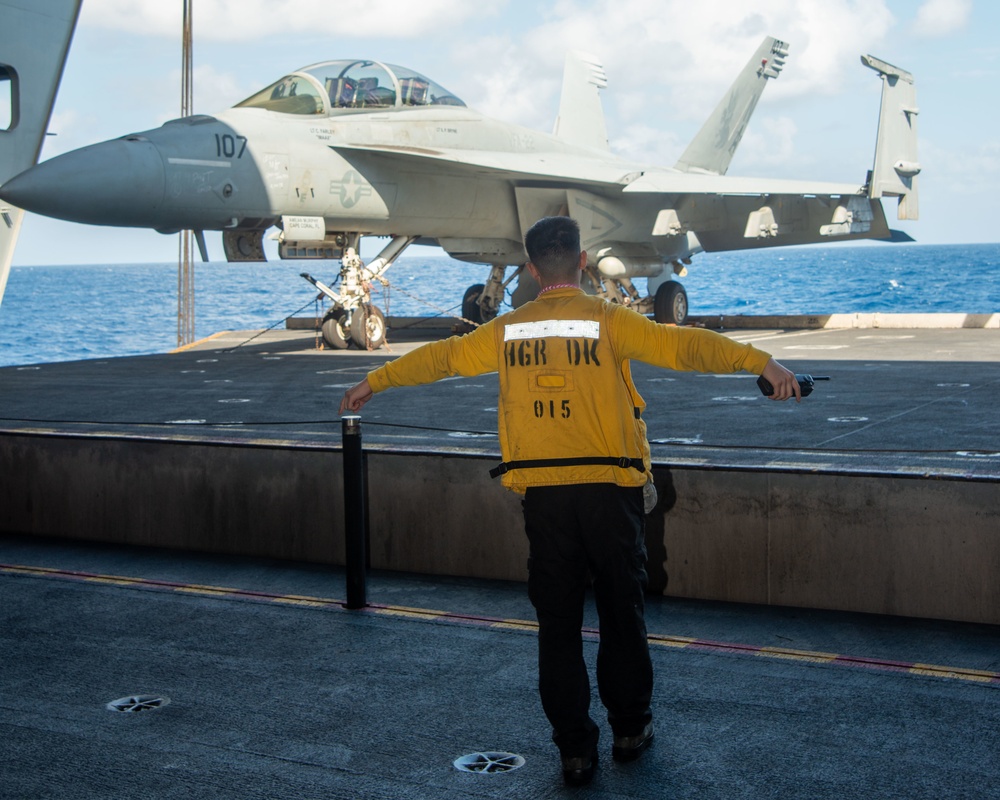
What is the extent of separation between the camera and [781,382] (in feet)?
11.3

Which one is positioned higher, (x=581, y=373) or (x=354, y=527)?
(x=581, y=373)

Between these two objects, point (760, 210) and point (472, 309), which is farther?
point (472, 309)

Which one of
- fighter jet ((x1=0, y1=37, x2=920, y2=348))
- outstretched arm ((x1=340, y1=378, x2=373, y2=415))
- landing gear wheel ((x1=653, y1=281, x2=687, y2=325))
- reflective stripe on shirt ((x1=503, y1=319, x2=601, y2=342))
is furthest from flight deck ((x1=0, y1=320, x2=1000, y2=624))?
landing gear wheel ((x1=653, y1=281, x2=687, y2=325))

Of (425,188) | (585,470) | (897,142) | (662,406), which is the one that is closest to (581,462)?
(585,470)

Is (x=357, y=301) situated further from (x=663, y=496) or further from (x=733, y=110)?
(x=663, y=496)

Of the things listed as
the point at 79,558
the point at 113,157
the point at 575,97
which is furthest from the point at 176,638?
Answer: the point at 575,97

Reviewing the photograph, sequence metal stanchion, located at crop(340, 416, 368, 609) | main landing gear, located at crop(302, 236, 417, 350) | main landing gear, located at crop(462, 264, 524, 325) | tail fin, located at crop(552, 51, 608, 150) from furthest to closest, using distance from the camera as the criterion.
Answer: tail fin, located at crop(552, 51, 608, 150), main landing gear, located at crop(462, 264, 524, 325), main landing gear, located at crop(302, 236, 417, 350), metal stanchion, located at crop(340, 416, 368, 609)

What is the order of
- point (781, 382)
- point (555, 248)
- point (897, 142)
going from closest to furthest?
point (781, 382) → point (555, 248) → point (897, 142)

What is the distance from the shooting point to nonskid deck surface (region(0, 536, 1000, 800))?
346 centimetres

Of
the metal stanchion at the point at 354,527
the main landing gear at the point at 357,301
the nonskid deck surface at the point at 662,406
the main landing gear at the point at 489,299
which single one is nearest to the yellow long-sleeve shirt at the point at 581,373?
the metal stanchion at the point at 354,527

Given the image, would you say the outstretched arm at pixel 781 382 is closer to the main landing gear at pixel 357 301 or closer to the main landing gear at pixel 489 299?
the main landing gear at pixel 357 301

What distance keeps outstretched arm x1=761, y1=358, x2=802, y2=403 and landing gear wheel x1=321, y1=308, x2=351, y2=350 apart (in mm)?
16053

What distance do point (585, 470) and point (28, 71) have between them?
1459 cm

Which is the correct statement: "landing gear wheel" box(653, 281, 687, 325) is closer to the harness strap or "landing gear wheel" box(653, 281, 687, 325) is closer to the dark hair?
the dark hair
